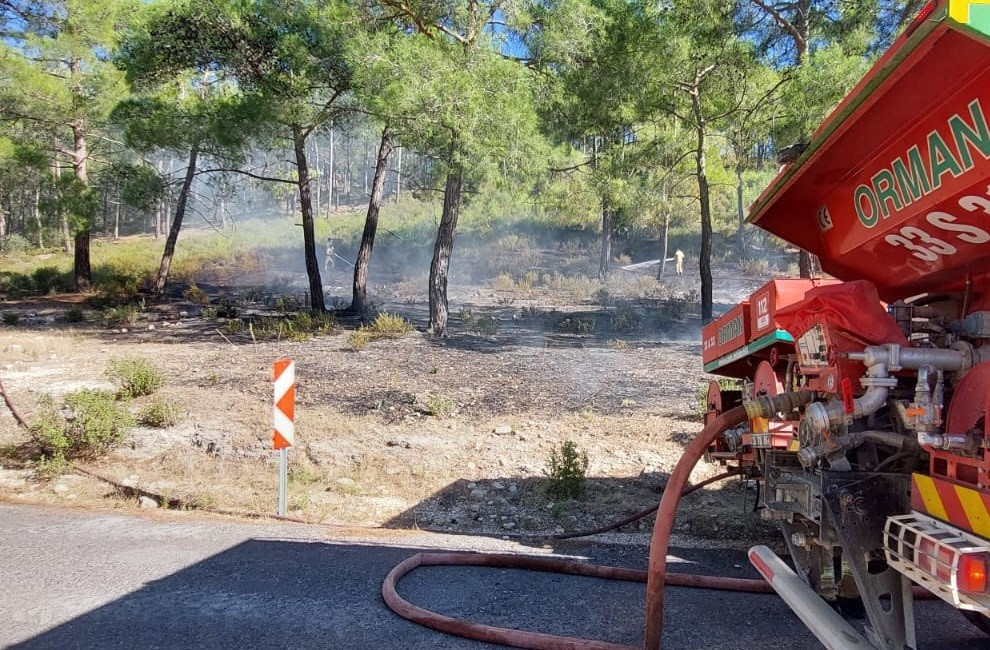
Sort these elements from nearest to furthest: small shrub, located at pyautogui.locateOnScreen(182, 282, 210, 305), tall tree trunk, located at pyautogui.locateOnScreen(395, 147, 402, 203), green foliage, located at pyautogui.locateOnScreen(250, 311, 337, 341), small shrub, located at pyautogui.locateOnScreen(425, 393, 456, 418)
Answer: small shrub, located at pyautogui.locateOnScreen(425, 393, 456, 418) < green foliage, located at pyautogui.locateOnScreen(250, 311, 337, 341) < tall tree trunk, located at pyautogui.locateOnScreen(395, 147, 402, 203) < small shrub, located at pyautogui.locateOnScreen(182, 282, 210, 305)

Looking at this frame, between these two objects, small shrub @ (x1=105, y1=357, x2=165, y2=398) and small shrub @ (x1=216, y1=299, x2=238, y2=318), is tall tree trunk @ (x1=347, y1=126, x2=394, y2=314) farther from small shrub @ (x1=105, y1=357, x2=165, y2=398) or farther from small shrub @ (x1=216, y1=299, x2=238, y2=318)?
small shrub @ (x1=105, y1=357, x2=165, y2=398)

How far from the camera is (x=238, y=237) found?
4844 centimetres

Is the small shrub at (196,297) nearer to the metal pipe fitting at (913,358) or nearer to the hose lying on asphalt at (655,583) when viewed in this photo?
the hose lying on asphalt at (655,583)

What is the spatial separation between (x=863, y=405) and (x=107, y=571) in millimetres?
4248

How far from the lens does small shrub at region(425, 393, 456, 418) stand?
888 cm

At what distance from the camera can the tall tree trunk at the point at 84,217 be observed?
20.7m

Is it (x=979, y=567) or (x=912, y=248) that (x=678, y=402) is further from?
(x=979, y=567)

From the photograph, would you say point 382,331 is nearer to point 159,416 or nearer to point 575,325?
point 575,325

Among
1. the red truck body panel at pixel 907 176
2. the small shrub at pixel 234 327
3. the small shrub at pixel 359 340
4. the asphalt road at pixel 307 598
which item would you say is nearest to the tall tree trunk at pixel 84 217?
the small shrub at pixel 234 327

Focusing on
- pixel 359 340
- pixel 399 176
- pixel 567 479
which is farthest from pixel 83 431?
pixel 399 176

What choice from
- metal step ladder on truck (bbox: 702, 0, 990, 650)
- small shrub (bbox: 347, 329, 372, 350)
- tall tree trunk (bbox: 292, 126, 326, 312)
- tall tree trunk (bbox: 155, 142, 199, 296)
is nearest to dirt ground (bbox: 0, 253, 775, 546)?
small shrub (bbox: 347, 329, 372, 350)

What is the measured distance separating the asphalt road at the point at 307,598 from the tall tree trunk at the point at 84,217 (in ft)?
60.2

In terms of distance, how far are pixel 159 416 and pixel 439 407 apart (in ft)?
10.9

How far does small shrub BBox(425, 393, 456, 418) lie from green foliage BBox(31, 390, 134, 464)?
3.43 meters
